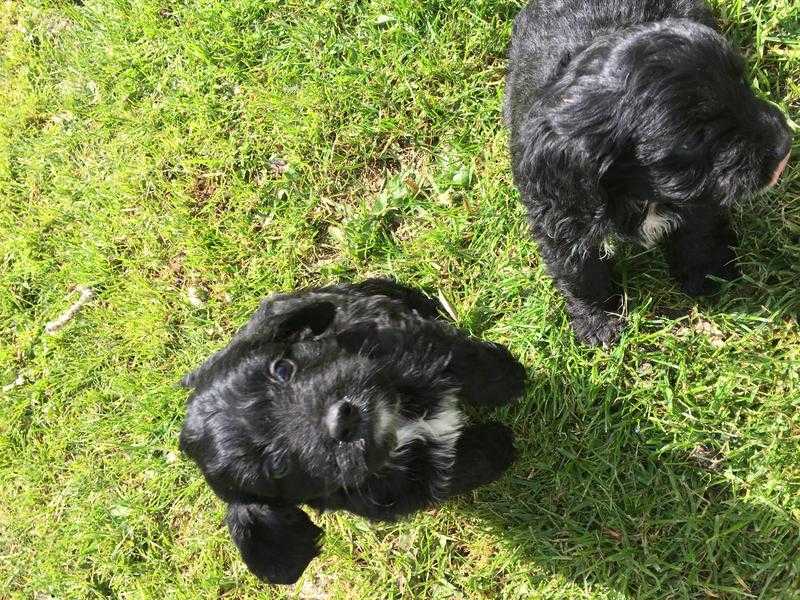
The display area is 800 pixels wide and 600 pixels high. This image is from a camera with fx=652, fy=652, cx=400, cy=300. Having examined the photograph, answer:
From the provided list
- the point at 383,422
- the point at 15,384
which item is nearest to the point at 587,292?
the point at 383,422

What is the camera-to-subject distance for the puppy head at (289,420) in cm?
247

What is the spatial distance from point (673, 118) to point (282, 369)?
1.75 m

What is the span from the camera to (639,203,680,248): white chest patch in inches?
108

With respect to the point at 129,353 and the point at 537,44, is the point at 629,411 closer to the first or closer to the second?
the point at 537,44

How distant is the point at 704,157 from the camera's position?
2.35 m

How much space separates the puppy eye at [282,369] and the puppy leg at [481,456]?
3.13 feet

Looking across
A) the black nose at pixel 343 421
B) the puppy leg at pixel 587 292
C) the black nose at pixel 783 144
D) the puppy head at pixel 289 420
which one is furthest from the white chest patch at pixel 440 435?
the black nose at pixel 783 144

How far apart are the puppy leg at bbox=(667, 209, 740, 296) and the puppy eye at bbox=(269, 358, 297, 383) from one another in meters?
1.84

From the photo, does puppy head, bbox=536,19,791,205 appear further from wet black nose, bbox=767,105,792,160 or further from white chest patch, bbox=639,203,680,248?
white chest patch, bbox=639,203,680,248

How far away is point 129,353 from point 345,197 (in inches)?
77.3

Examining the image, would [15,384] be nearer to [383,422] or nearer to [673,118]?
[383,422]

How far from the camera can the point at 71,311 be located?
490 cm

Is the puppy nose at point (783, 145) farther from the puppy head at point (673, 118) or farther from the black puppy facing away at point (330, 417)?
the black puppy facing away at point (330, 417)

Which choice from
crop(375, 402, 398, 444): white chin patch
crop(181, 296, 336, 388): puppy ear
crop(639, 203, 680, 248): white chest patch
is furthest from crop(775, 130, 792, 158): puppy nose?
crop(181, 296, 336, 388): puppy ear
